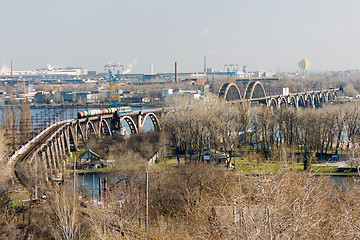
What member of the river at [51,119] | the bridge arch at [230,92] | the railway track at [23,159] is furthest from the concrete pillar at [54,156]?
the bridge arch at [230,92]

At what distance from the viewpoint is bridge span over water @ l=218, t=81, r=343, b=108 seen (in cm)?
5611

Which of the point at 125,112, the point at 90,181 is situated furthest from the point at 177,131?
the point at 125,112

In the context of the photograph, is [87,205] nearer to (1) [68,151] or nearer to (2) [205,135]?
(2) [205,135]

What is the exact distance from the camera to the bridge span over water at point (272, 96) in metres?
56.1

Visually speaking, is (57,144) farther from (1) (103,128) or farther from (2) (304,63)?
(2) (304,63)

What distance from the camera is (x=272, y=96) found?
229 ft

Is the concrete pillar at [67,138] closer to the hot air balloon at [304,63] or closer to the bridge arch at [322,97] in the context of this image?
the bridge arch at [322,97]

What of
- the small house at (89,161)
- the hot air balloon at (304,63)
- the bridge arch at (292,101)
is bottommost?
the small house at (89,161)

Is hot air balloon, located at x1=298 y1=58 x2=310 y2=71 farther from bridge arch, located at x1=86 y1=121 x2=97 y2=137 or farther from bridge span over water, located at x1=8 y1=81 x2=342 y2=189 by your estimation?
bridge arch, located at x1=86 y1=121 x2=97 y2=137

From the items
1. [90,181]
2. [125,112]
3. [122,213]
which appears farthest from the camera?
[125,112]

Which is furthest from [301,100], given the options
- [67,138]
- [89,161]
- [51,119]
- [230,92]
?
[89,161]

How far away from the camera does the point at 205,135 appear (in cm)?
2953

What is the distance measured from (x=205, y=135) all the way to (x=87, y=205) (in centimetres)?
1565

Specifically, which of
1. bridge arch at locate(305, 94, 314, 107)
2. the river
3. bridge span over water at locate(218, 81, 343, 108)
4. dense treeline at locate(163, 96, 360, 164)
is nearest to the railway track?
dense treeline at locate(163, 96, 360, 164)
